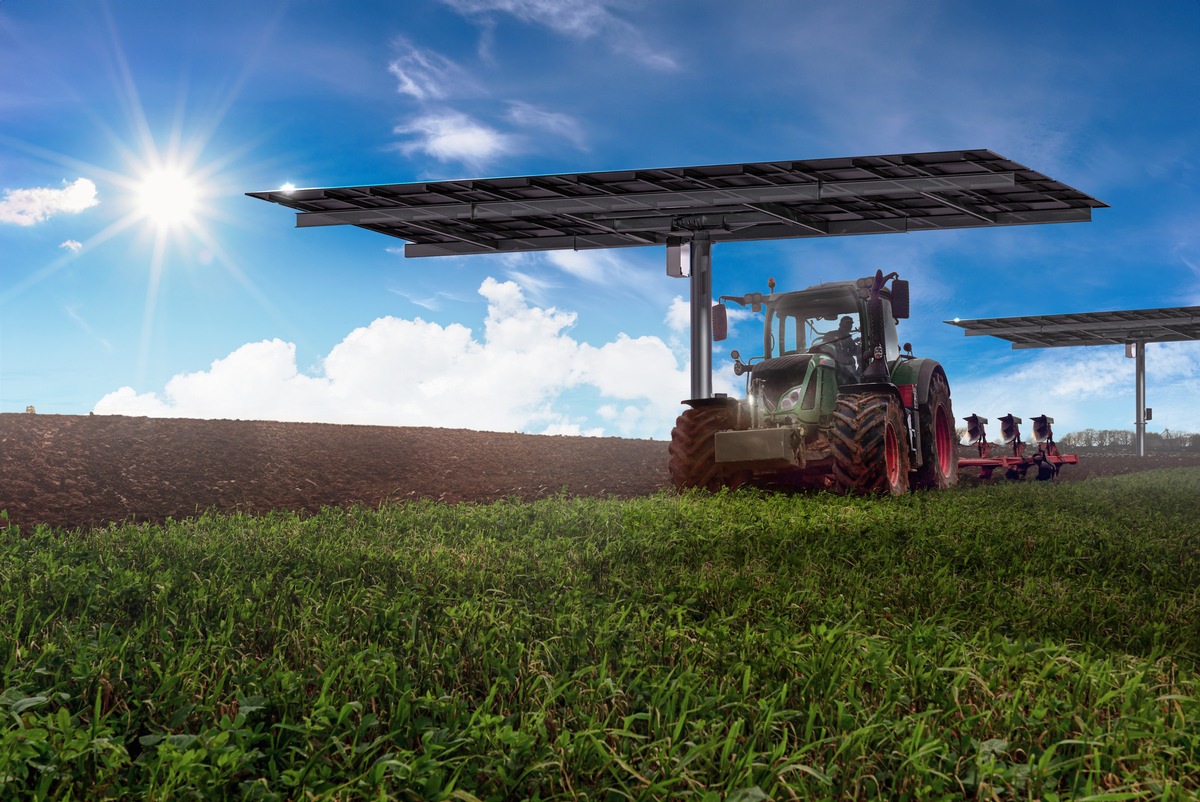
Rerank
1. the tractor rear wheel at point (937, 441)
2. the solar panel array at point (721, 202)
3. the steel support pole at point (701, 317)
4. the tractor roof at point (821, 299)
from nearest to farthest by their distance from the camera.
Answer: the solar panel array at point (721, 202), the tractor roof at point (821, 299), the steel support pole at point (701, 317), the tractor rear wheel at point (937, 441)

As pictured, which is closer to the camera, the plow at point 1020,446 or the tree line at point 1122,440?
the plow at point 1020,446

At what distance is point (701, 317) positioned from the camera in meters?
11.2

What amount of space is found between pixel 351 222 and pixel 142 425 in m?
4.86

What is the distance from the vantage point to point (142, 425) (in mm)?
13188

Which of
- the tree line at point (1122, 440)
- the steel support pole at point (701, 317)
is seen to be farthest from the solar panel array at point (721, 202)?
the tree line at point (1122, 440)

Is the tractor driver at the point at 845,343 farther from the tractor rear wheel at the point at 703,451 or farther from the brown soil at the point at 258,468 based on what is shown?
the brown soil at the point at 258,468

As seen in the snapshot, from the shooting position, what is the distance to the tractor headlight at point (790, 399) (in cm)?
978

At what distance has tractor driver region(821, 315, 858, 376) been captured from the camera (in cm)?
1060

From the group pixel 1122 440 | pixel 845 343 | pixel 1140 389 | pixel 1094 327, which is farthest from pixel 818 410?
pixel 1122 440

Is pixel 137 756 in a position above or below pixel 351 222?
below

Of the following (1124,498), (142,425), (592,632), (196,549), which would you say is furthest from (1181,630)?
(142,425)

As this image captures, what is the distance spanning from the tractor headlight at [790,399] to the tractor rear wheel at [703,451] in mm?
545

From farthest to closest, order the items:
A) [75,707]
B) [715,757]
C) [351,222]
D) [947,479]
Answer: [947,479] < [351,222] < [75,707] < [715,757]

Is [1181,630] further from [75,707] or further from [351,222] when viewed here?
[351,222]
